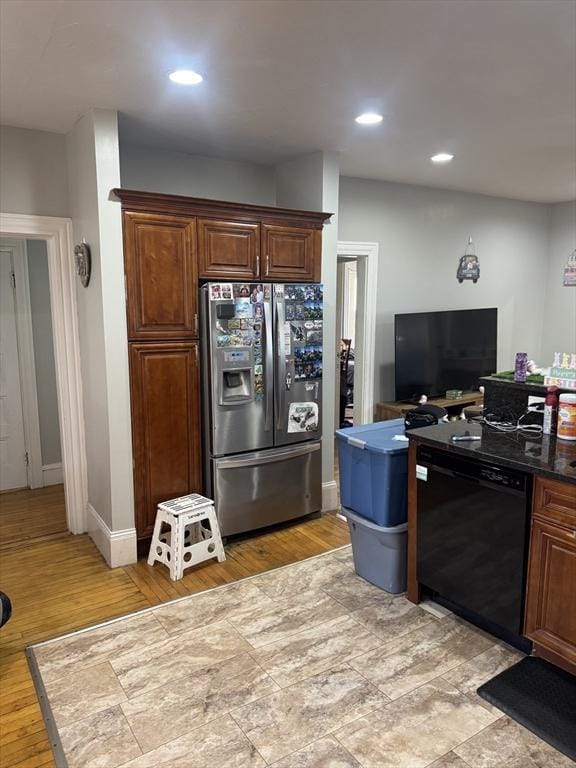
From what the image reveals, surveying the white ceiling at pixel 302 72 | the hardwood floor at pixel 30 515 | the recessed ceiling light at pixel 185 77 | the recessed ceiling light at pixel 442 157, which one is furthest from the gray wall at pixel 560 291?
the hardwood floor at pixel 30 515

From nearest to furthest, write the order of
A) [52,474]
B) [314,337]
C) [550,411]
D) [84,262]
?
[550,411] < [84,262] < [314,337] < [52,474]

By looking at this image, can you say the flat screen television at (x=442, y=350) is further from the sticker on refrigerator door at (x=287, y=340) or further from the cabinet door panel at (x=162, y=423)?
the cabinet door panel at (x=162, y=423)

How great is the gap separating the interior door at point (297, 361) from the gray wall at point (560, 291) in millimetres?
3924

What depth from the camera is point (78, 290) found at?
3533mm

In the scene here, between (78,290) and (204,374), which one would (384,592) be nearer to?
(204,374)

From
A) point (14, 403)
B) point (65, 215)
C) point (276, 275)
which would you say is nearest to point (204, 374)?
point (276, 275)

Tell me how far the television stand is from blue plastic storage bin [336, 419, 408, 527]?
70.8 inches

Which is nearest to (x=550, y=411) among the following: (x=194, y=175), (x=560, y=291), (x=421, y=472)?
(x=421, y=472)

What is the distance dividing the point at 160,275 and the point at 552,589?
2.57 metres

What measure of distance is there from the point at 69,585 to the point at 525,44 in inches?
138

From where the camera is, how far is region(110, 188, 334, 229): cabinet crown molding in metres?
3.09

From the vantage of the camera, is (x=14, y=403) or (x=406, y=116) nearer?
(x=406, y=116)

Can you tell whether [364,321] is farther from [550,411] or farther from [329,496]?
[550,411]

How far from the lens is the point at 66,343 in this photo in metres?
3.63
